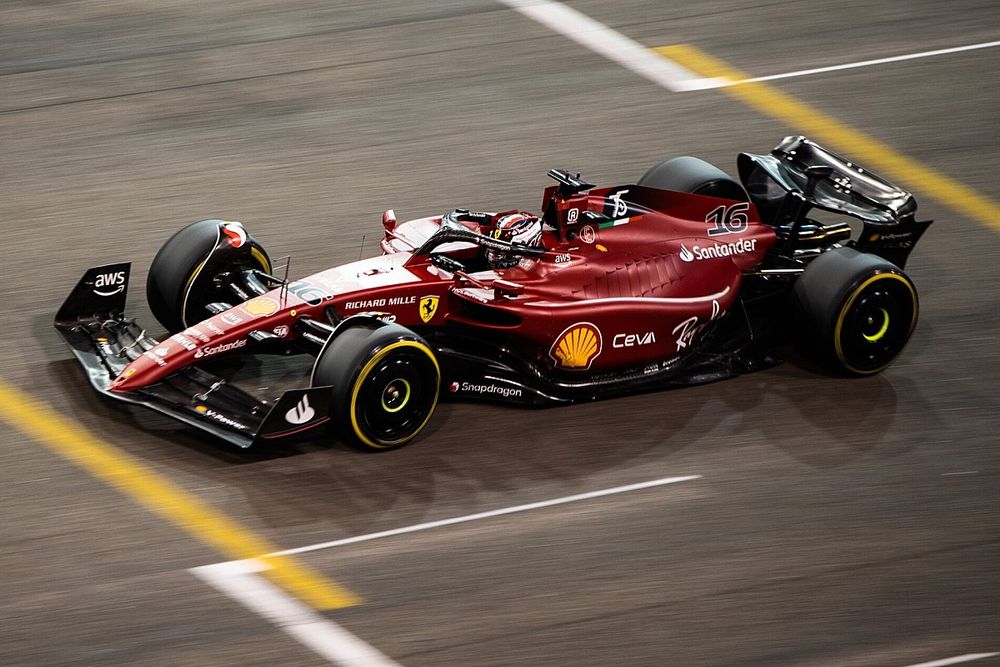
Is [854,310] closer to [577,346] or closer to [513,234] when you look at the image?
[577,346]

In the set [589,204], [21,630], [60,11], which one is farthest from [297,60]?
[21,630]

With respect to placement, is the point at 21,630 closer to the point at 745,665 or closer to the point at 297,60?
the point at 745,665

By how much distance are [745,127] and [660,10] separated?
3.10 m

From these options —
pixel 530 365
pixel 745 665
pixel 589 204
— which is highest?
pixel 589 204

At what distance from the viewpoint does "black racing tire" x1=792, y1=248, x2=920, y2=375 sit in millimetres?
10750

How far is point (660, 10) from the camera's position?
17.8m

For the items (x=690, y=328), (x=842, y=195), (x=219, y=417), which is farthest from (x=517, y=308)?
(x=842, y=195)

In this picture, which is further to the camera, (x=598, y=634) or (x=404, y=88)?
(x=404, y=88)

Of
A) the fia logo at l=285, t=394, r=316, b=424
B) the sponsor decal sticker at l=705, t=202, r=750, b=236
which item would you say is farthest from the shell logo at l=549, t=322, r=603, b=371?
the fia logo at l=285, t=394, r=316, b=424

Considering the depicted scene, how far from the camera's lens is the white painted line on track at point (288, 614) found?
8.23 meters

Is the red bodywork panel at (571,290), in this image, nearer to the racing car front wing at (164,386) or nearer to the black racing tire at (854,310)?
the racing car front wing at (164,386)

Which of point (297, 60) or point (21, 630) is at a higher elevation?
point (297, 60)

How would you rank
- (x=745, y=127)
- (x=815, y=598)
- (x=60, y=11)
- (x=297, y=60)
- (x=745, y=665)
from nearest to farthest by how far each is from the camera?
1. (x=745, y=665)
2. (x=815, y=598)
3. (x=745, y=127)
4. (x=297, y=60)
5. (x=60, y=11)

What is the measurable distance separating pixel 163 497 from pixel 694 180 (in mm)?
4821
